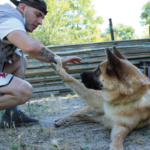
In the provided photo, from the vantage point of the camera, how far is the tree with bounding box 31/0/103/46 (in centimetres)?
1708

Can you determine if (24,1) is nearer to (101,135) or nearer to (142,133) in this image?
(101,135)

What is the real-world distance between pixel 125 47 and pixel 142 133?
386 centimetres

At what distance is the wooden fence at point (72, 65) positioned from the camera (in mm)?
5586

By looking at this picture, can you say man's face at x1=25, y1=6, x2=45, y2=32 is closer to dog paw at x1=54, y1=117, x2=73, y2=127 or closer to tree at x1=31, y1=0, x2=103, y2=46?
dog paw at x1=54, y1=117, x2=73, y2=127

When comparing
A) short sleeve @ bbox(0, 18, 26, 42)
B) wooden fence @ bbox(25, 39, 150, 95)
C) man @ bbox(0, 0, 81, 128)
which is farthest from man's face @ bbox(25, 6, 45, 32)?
wooden fence @ bbox(25, 39, 150, 95)

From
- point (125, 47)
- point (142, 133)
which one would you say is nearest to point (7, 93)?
point (142, 133)

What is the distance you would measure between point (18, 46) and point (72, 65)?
382cm

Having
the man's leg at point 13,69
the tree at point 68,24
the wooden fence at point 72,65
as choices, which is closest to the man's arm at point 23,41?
the man's leg at point 13,69

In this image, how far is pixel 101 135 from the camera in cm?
225

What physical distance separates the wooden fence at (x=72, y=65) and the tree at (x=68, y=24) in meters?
11.0

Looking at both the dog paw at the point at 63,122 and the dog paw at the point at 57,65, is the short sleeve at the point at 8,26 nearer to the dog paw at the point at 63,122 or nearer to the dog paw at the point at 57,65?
the dog paw at the point at 57,65

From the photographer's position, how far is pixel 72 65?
5.71 m

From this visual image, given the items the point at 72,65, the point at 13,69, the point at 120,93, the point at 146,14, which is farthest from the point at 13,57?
the point at 146,14

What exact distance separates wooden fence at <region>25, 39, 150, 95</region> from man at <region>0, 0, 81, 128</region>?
285 centimetres
